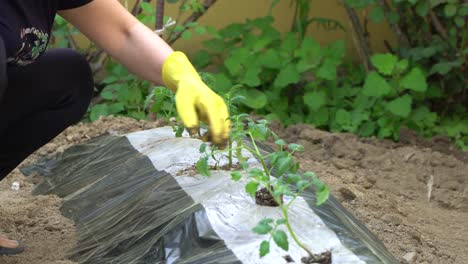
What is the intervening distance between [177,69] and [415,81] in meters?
1.88

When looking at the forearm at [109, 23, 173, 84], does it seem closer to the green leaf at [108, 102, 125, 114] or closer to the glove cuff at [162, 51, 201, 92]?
the glove cuff at [162, 51, 201, 92]

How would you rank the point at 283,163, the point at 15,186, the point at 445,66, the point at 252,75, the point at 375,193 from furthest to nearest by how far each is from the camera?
1. the point at 252,75
2. the point at 445,66
3. the point at 15,186
4. the point at 375,193
5. the point at 283,163

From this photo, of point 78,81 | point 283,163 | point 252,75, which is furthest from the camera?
point 252,75

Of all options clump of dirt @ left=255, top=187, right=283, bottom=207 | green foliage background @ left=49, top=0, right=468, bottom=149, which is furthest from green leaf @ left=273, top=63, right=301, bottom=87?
clump of dirt @ left=255, top=187, right=283, bottom=207

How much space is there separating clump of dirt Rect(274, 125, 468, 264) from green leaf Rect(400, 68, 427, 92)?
0.78 ft

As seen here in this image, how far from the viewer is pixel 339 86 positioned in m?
4.35

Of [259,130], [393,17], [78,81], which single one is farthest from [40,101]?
[393,17]

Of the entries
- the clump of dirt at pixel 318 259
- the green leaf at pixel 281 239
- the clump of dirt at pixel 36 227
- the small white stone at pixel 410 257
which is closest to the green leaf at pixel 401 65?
the small white stone at pixel 410 257

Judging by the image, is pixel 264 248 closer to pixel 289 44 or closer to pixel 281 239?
pixel 281 239

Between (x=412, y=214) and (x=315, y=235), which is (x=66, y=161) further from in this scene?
(x=315, y=235)

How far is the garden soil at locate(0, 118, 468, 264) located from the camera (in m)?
2.45

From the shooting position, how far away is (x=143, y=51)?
2.28 meters

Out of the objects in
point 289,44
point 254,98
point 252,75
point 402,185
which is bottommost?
point 402,185

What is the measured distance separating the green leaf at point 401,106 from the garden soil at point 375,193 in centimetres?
14
